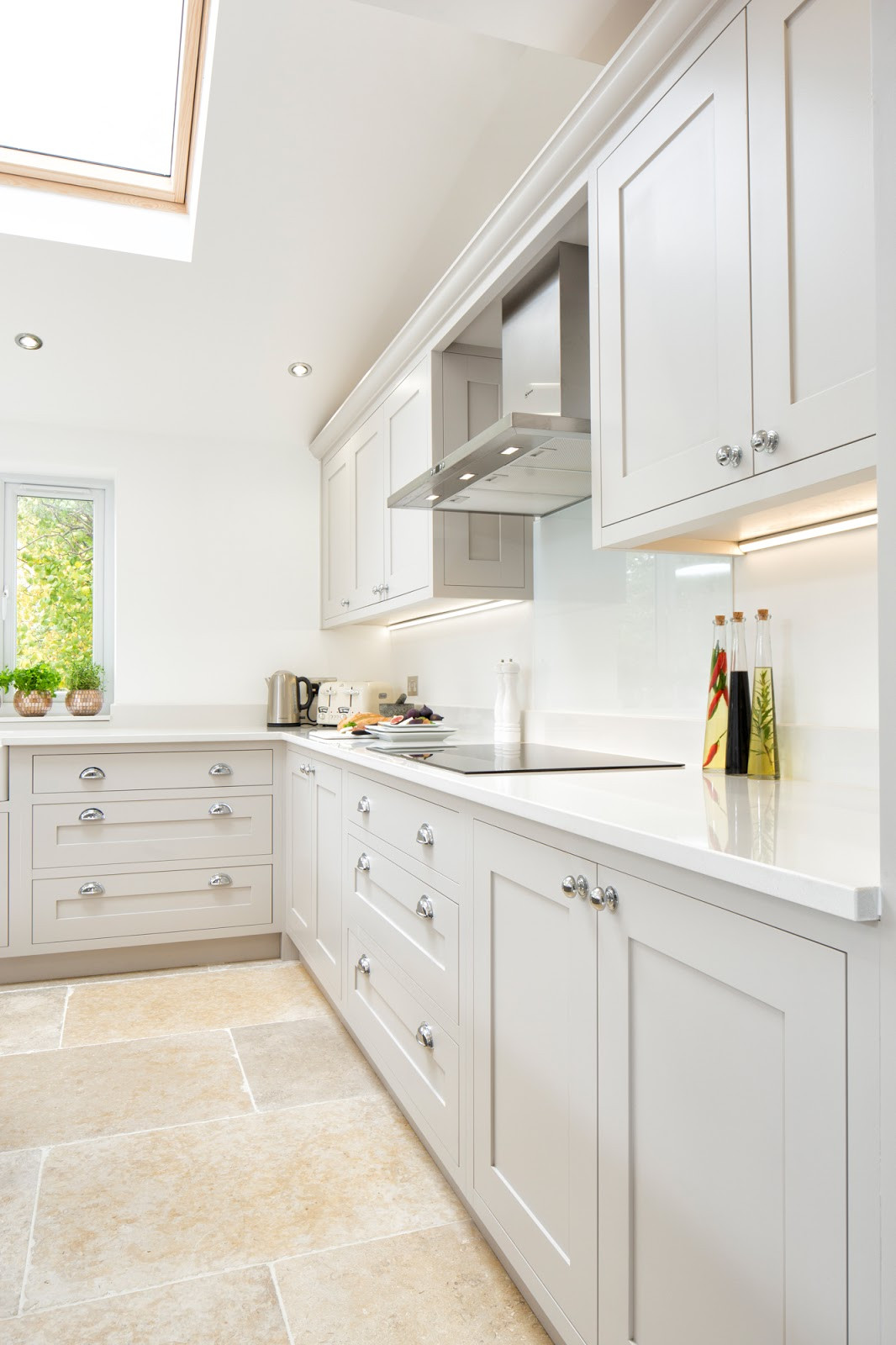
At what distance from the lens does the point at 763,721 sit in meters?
1.67

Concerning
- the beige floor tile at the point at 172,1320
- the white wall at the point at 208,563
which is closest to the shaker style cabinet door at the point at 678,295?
the beige floor tile at the point at 172,1320

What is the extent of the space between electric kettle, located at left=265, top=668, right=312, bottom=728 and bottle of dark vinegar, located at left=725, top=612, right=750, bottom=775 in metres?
2.62

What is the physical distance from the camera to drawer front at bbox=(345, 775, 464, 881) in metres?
1.77

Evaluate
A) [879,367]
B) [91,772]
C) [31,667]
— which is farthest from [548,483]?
[31,667]

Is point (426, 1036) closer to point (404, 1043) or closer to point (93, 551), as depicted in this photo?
point (404, 1043)

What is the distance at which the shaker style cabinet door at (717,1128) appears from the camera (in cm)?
79

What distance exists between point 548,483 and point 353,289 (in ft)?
4.70

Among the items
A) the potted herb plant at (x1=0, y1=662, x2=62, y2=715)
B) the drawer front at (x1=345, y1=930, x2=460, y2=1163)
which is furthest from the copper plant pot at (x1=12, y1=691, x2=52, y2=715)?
the drawer front at (x1=345, y1=930, x2=460, y2=1163)

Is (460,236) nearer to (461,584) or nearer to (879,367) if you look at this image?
(461,584)

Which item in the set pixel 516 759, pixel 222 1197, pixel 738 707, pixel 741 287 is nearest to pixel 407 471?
pixel 516 759

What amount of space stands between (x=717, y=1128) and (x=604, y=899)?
1.01 feet

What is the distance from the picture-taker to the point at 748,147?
131cm

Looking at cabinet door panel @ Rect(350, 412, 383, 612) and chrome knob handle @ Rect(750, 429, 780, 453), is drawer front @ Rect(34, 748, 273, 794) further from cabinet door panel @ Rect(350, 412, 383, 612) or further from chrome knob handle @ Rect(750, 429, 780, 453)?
chrome knob handle @ Rect(750, 429, 780, 453)

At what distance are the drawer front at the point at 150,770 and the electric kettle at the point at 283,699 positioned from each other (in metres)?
0.50
